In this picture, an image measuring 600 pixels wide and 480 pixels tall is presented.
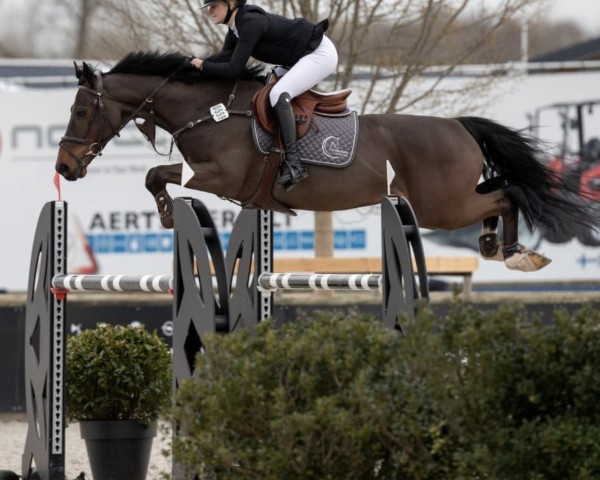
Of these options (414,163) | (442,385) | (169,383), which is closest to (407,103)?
(414,163)

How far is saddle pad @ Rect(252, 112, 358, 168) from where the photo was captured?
20.0 feet

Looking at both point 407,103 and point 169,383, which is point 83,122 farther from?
point 407,103

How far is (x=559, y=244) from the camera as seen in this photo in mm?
12766

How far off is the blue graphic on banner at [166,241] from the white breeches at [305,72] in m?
6.74

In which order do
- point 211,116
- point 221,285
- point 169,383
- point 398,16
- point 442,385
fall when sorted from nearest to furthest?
point 442,385, point 221,285, point 169,383, point 211,116, point 398,16

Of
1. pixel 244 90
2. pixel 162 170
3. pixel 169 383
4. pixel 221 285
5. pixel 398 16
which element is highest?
pixel 398 16

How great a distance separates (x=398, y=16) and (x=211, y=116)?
4493 millimetres

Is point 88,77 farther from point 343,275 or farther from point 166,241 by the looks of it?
point 166,241

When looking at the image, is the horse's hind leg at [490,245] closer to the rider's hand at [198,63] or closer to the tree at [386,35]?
the rider's hand at [198,63]

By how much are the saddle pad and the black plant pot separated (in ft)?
5.13

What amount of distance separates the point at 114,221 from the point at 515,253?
772 cm

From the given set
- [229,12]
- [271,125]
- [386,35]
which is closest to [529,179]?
[271,125]

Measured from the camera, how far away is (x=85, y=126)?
624cm

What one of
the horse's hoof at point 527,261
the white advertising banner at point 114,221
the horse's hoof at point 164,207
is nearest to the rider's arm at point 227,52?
the horse's hoof at point 164,207
